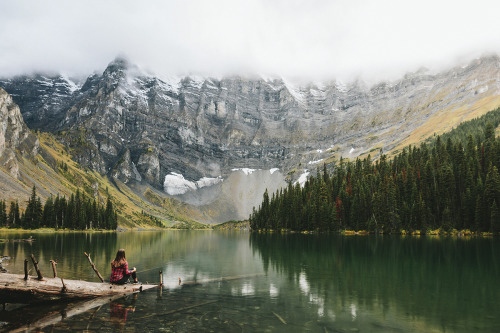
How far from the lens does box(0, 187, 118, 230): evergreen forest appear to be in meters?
146

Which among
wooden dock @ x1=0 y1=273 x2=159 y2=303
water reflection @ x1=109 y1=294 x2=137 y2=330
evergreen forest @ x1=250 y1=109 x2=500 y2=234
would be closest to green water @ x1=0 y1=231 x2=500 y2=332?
water reflection @ x1=109 y1=294 x2=137 y2=330

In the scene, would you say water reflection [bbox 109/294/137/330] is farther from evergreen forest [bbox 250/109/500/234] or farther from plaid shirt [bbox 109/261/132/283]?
evergreen forest [bbox 250/109/500/234]

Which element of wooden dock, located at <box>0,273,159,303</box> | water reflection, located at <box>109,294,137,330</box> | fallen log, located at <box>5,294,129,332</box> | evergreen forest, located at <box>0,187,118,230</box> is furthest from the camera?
evergreen forest, located at <box>0,187,118,230</box>

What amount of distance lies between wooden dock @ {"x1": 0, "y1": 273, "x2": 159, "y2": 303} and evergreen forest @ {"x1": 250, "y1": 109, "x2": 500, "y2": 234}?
337 ft

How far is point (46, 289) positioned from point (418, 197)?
386 feet

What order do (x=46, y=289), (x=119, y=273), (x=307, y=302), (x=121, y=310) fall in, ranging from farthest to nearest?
(x=119, y=273) → (x=307, y=302) → (x=121, y=310) → (x=46, y=289)

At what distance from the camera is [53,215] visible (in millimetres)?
157625

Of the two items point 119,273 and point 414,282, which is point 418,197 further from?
point 119,273

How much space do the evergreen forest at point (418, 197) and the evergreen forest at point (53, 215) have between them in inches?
4174

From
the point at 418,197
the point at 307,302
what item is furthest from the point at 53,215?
the point at 307,302

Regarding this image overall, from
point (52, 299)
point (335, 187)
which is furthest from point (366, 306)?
point (335, 187)

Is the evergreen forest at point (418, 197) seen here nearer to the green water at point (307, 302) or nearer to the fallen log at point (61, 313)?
the green water at point (307, 302)

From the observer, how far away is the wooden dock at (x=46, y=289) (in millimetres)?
19734

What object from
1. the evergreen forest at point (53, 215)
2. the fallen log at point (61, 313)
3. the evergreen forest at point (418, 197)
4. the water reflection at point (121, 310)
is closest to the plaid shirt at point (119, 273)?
the fallen log at point (61, 313)
